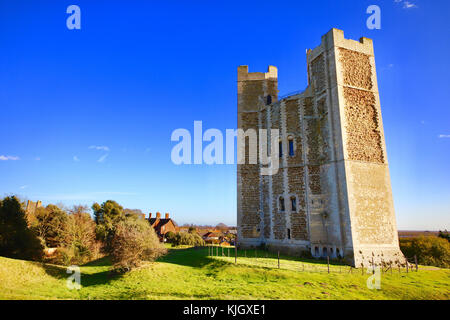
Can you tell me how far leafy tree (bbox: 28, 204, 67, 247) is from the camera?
80.2 ft

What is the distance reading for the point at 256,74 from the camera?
25297mm

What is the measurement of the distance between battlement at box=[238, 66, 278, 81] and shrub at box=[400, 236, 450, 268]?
21.2m

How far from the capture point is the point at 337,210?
17.6 metres

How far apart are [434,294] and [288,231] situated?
31.3 ft

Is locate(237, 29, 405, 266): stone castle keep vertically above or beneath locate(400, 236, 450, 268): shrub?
above

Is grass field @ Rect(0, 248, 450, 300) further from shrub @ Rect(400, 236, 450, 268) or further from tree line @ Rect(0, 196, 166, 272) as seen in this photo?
shrub @ Rect(400, 236, 450, 268)

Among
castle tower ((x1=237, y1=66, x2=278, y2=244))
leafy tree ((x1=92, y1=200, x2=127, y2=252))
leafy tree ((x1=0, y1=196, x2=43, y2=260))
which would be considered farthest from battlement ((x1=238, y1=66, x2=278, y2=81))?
leafy tree ((x1=0, y1=196, x2=43, y2=260))

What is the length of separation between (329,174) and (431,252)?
15296 millimetres

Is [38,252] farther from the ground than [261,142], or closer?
closer

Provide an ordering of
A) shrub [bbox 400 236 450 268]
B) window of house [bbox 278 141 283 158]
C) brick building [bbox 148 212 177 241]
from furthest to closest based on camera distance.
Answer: brick building [bbox 148 212 177 241]
shrub [bbox 400 236 450 268]
window of house [bbox 278 141 283 158]

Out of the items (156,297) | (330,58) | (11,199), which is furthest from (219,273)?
(11,199)

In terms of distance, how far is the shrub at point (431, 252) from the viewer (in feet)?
75.5

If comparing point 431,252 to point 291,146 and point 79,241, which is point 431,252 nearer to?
point 291,146
